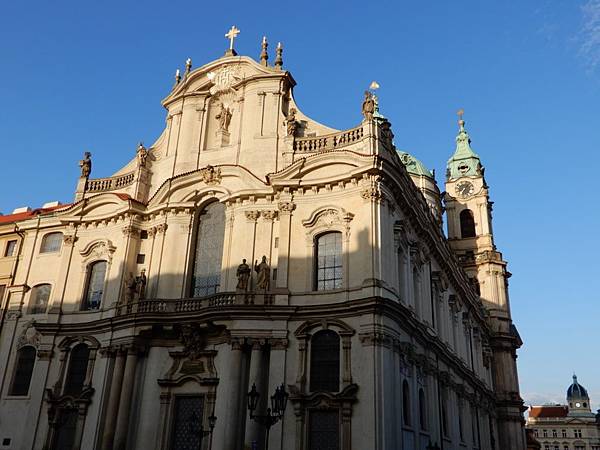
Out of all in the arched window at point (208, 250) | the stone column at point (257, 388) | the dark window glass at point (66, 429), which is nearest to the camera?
the stone column at point (257, 388)

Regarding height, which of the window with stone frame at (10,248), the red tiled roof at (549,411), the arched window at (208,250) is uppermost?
the red tiled roof at (549,411)

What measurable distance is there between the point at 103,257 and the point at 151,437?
9450 millimetres

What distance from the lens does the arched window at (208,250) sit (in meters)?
27.7

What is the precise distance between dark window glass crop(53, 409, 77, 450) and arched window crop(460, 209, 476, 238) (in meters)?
36.5

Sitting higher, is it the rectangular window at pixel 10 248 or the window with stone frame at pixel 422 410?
the rectangular window at pixel 10 248

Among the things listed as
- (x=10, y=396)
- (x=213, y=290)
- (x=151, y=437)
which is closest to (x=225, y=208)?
(x=213, y=290)

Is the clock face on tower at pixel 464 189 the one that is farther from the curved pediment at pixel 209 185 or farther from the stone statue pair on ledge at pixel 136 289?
the stone statue pair on ledge at pixel 136 289

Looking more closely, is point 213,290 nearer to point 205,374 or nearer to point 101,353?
point 205,374

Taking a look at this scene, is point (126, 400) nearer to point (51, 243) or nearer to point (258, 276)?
point (258, 276)

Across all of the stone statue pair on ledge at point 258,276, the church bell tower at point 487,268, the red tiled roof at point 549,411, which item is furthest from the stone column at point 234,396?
the red tiled roof at point 549,411

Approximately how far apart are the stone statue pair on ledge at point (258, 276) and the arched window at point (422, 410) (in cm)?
827

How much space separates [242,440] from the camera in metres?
23.0

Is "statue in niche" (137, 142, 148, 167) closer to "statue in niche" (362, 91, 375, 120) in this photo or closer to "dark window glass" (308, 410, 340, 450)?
"statue in niche" (362, 91, 375, 120)

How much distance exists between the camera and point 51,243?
3269 centimetres
